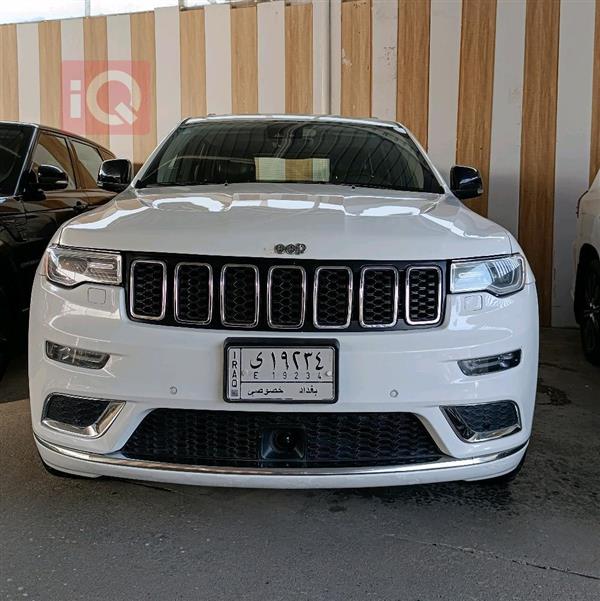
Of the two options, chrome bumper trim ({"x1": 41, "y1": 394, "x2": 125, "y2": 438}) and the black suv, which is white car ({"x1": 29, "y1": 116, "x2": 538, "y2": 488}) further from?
the black suv

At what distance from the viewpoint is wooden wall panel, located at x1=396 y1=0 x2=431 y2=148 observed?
18.5ft

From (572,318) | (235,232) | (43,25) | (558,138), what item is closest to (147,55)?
(43,25)

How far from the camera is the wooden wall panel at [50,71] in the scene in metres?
6.45

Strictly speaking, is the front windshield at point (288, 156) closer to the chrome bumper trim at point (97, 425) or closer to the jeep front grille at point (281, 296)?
the jeep front grille at point (281, 296)

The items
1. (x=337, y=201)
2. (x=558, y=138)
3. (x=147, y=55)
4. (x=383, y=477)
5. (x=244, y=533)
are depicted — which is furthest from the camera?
(x=147, y=55)

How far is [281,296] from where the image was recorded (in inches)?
76.4

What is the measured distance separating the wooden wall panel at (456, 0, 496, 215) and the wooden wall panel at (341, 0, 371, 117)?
0.77 m

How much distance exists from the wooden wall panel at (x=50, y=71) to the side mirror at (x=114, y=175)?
3.68 metres

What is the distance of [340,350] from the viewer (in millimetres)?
1882

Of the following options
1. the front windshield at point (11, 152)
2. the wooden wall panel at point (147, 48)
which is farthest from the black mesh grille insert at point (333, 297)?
the wooden wall panel at point (147, 48)

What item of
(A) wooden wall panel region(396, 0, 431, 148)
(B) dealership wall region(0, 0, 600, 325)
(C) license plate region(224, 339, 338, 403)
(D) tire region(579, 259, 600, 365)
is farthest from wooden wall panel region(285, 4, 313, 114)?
(C) license plate region(224, 339, 338, 403)

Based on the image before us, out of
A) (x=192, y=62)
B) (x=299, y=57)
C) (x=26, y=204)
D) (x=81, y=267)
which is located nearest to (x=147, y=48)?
(x=192, y=62)

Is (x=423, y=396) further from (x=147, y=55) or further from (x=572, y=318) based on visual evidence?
(x=147, y=55)

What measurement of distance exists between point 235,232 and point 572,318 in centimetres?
438
